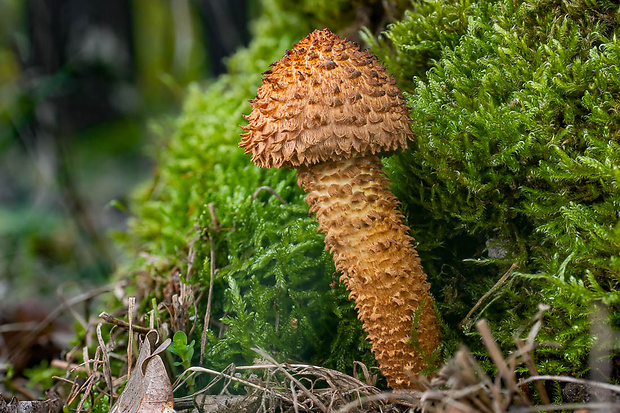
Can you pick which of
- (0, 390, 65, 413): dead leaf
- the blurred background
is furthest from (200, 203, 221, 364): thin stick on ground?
the blurred background

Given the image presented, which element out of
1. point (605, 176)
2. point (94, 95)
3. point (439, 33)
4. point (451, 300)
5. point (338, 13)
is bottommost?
point (451, 300)

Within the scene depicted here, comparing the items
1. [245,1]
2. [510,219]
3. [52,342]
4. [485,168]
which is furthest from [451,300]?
[245,1]

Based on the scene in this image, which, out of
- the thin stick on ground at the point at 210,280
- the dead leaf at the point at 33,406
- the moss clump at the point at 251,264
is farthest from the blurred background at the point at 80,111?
the dead leaf at the point at 33,406

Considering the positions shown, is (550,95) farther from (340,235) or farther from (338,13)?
(338,13)

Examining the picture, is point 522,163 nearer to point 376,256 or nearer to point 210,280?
point 376,256

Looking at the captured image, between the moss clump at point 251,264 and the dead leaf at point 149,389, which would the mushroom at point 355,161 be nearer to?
the moss clump at point 251,264

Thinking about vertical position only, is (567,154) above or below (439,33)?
below

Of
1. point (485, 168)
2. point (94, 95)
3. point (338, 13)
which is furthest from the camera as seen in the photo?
point (94, 95)
